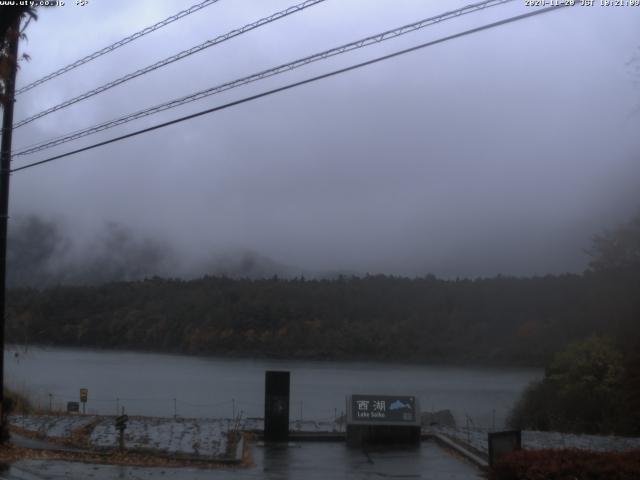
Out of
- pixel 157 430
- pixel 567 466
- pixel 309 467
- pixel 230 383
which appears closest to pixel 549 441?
pixel 309 467

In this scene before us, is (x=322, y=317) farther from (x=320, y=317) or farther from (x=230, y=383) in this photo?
(x=230, y=383)

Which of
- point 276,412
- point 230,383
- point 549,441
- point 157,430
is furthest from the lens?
point 230,383

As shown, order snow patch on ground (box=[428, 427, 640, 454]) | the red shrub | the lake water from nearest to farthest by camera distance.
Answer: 1. the red shrub
2. snow patch on ground (box=[428, 427, 640, 454])
3. the lake water

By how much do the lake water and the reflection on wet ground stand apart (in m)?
11.6

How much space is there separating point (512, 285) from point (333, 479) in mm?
56126

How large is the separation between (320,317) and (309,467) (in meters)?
55.4

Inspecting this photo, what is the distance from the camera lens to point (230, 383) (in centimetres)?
4966

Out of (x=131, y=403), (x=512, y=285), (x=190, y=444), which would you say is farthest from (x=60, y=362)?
(x=190, y=444)

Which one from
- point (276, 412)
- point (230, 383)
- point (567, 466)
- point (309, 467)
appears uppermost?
point (567, 466)

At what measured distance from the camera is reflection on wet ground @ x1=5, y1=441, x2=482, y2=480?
1512 cm

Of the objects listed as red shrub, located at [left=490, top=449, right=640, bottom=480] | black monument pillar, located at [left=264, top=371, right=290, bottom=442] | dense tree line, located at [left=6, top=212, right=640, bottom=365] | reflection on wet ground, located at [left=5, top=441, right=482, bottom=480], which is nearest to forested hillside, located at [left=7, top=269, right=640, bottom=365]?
dense tree line, located at [left=6, top=212, right=640, bottom=365]

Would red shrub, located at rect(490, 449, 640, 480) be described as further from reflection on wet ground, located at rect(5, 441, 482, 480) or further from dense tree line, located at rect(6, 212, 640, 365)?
dense tree line, located at rect(6, 212, 640, 365)

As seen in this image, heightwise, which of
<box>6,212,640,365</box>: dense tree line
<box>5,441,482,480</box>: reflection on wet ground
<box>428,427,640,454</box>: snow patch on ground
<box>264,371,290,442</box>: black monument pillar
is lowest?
<box>5,441,482,480</box>: reflection on wet ground

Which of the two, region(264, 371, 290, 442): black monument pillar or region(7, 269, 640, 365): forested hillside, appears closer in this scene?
region(264, 371, 290, 442): black monument pillar
